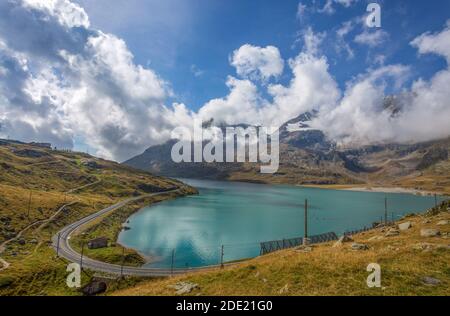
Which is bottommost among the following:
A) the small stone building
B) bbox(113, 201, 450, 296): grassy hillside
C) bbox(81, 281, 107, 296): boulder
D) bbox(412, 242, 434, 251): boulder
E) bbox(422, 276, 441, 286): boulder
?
bbox(81, 281, 107, 296): boulder

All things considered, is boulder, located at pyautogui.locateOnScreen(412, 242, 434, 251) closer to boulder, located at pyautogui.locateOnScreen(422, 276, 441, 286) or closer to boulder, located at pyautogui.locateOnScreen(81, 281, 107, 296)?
boulder, located at pyautogui.locateOnScreen(422, 276, 441, 286)

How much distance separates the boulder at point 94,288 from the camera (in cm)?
7375

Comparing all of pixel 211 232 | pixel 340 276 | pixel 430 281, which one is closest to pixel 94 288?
pixel 340 276

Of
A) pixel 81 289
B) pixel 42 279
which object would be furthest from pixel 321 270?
pixel 42 279

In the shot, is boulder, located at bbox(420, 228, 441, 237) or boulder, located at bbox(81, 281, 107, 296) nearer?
boulder, located at bbox(420, 228, 441, 237)

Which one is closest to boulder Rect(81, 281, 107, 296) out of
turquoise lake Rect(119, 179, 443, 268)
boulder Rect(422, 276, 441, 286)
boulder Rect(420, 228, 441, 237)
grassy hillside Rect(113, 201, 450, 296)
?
turquoise lake Rect(119, 179, 443, 268)

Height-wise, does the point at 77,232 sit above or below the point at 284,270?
below

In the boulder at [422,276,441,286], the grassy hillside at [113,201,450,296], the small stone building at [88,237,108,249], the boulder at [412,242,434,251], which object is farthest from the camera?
the small stone building at [88,237,108,249]

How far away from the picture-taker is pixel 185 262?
10131cm

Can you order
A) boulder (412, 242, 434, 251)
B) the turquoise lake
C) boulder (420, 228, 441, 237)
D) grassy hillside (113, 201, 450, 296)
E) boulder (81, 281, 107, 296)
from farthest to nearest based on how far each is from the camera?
the turquoise lake
boulder (81, 281, 107, 296)
boulder (420, 228, 441, 237)
boulder (412, 242, 434, 251)
grassy hillside (113, 201, 450, 296)

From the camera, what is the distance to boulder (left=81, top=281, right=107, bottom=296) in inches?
2904

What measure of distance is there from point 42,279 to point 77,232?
50.1 m

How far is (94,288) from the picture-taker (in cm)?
7488
